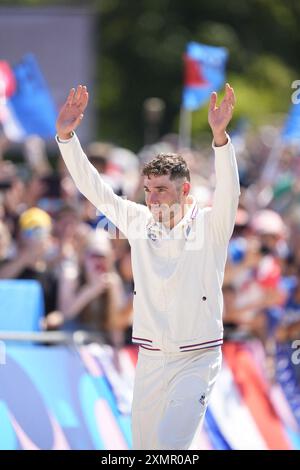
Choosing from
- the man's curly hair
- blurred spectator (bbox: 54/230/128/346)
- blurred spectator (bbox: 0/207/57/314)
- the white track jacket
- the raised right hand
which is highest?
the raised right hand

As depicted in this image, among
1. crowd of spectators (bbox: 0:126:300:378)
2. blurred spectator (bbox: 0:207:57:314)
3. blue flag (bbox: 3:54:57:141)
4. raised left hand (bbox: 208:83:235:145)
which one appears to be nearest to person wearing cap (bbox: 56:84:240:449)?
A: raised left hand (bbox: 208:83:235:145)

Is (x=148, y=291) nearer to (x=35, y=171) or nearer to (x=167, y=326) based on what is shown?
(x=167, y=326)

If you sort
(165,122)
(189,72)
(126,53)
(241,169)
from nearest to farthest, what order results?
1. (189,72)
2. (241,169)
3. (165,122)
4. (126,53)

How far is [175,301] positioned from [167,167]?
2.44ft

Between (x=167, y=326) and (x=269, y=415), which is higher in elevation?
(x=167, y=326)

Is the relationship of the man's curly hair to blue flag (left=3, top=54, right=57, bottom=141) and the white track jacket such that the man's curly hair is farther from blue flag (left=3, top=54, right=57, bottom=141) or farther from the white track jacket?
blue flag (left=3, top=54, right=57, bottom=141)

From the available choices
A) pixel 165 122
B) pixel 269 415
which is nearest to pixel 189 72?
pixel 269 415

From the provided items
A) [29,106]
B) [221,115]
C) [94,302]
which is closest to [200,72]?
[29,106]

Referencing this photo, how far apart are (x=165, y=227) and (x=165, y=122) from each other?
38564mm

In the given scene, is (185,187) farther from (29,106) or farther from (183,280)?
(29,106)

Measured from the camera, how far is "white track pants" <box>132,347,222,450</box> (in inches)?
278

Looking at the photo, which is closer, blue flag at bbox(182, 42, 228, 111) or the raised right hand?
the raised right hand

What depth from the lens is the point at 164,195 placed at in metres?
7.16

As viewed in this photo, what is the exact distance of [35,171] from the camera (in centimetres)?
1557
